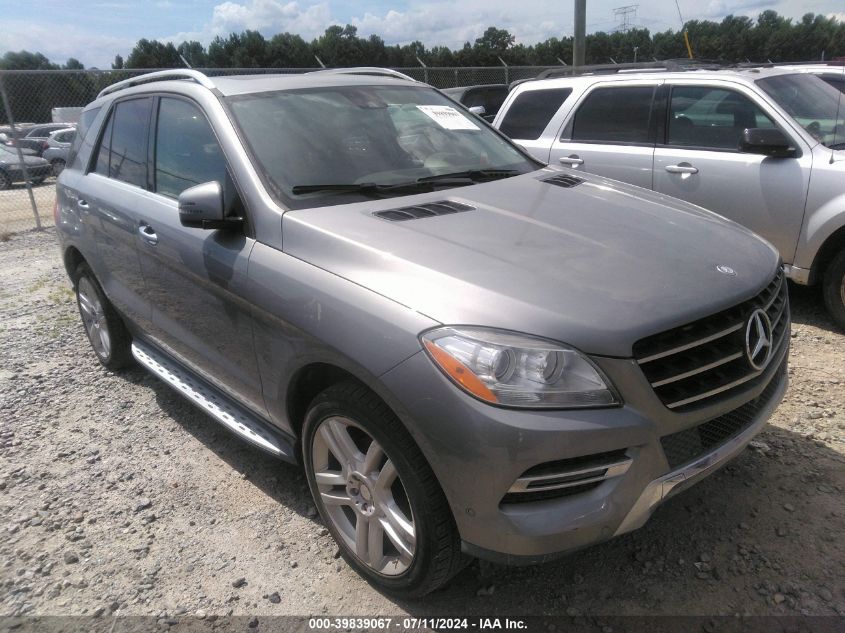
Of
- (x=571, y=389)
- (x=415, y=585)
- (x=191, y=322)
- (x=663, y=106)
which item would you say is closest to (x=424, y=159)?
(x=191, y=322)

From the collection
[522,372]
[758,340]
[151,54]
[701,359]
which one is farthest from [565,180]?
[151,54]

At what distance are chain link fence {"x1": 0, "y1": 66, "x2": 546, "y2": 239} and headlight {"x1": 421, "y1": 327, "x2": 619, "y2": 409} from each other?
8.57m

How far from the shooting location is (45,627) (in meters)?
2.43

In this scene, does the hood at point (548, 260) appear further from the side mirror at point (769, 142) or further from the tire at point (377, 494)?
the side mirror at point (769, 142)

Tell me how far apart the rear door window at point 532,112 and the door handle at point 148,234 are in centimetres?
393

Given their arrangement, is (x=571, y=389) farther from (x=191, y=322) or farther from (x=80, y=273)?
(x=80, y=273)

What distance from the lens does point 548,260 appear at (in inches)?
88.0

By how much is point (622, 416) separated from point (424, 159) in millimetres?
1823

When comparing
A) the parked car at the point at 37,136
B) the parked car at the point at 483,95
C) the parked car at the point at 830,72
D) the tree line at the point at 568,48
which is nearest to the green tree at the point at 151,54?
the tree line at the point at 568,48

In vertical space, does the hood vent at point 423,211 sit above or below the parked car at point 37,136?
above

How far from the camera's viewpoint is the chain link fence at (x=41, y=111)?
33.7 feet

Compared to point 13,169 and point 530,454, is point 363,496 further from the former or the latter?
point 13,169

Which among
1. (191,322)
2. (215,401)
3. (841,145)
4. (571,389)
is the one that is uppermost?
(841,145)

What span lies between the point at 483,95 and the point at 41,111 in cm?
1387
